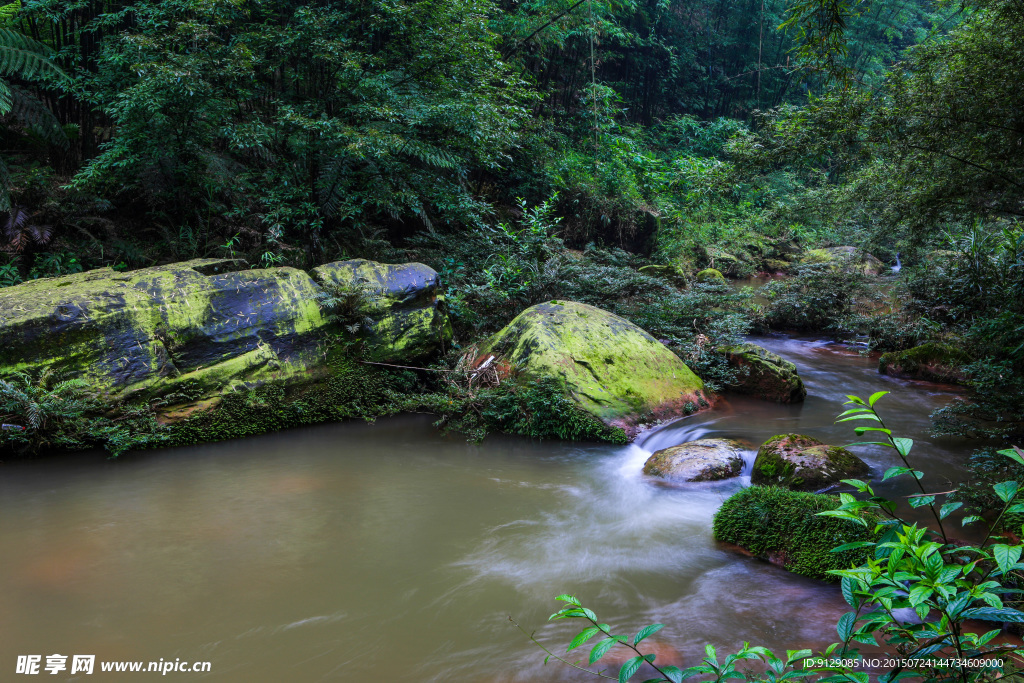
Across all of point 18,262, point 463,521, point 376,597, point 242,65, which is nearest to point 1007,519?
point 463,521

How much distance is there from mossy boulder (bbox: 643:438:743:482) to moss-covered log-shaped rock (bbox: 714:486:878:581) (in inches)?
39.8

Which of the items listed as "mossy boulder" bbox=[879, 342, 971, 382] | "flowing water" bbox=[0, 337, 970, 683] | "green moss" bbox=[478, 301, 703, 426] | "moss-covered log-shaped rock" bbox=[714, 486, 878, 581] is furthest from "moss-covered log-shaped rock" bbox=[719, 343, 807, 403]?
"moss-covered log-shaped rock" bbox=[714, 486, 878, 581]

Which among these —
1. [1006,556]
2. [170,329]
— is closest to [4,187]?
[170,329]

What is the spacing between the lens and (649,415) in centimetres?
682

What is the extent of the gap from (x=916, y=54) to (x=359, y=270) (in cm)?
747

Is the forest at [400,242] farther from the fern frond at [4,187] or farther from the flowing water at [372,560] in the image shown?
the flowing water at [372,560]

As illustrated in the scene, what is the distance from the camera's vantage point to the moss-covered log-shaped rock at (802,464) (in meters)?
4.86

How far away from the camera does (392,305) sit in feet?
25.0

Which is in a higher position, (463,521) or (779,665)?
(779,665)

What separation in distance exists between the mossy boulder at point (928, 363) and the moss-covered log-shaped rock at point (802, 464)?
503cm

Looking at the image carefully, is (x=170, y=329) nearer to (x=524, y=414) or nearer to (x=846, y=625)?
(x=524, y=414)

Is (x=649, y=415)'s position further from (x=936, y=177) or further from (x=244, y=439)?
(x=244, y=439)

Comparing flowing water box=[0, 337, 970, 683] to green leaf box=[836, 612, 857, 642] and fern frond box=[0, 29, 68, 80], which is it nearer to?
green leaf box=[836, 612, 857, 642]

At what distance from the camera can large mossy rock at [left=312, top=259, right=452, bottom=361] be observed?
739cm
